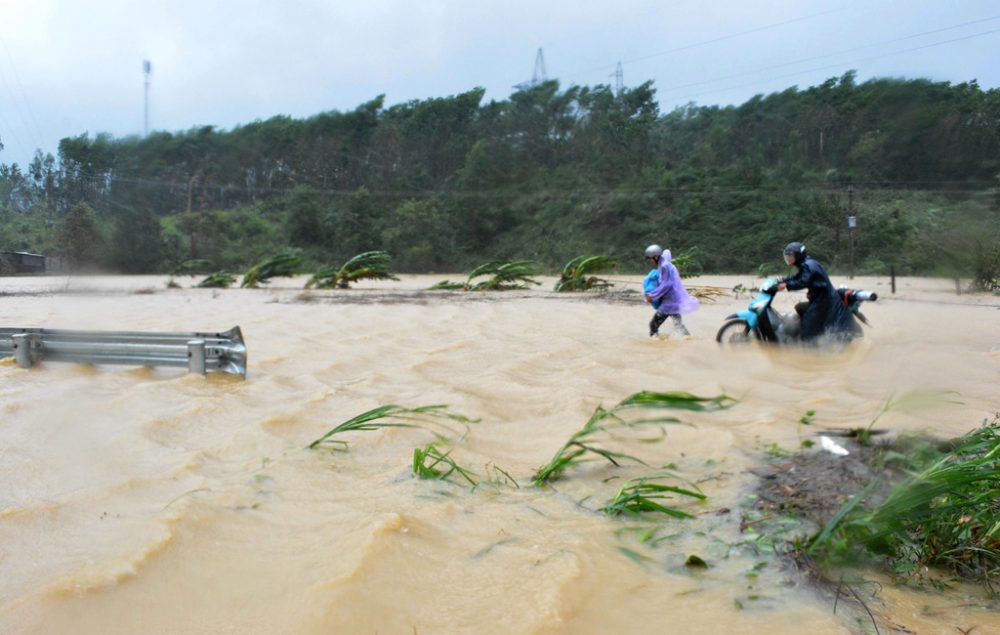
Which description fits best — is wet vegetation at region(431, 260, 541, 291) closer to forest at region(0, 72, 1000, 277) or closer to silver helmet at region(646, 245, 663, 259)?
forest at region(0, 72, 1000, 277)

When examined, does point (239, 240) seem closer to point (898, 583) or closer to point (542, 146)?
point (542, 146)

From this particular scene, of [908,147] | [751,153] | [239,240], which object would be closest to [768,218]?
[751,153]

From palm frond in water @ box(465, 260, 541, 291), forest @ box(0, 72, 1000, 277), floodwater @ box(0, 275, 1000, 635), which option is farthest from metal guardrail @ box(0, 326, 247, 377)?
forest @ box(0, 72, 1000, 277)

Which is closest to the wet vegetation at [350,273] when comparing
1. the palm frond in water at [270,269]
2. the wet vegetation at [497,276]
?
the wet vegetation at [497,276]

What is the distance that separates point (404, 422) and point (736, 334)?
444 cm

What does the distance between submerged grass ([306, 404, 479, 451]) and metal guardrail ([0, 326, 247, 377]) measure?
1584 mm

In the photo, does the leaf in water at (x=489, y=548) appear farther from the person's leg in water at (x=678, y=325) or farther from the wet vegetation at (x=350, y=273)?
the wet vegetation at (x=350, y=273)

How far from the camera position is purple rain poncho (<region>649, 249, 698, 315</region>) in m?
8.02

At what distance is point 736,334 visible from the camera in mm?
7301

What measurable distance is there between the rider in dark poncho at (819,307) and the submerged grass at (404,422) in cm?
414

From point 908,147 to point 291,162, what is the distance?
48766 millimetres

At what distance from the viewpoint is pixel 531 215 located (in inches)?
1773

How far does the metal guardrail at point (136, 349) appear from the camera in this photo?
16.5 ft

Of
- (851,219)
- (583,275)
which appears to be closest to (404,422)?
(583,275)
